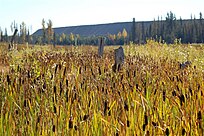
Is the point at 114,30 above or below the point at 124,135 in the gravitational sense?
above

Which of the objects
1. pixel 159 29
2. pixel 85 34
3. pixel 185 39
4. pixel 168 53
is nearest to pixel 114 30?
pixel 85 34

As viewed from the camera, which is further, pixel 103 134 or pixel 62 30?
pixel 62 30

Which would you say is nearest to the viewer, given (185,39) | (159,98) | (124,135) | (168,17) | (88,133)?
(124,135)

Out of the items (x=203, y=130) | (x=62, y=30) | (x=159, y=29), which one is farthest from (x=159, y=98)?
(x=62, y=30)

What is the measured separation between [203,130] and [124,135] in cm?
43

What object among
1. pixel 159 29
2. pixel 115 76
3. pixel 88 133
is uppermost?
pixel 159 29

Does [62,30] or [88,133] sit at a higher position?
[62,30]

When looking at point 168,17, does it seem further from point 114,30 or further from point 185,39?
point 114,30

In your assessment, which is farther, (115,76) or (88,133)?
(115,76)

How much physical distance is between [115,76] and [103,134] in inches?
65.1

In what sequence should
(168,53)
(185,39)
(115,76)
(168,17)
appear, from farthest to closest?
(168,17) → (185,39) → (168,53) → (115,76)

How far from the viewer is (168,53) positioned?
8750 mm

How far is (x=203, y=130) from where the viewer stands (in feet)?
6.19

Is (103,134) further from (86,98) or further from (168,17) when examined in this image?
(168,17)
